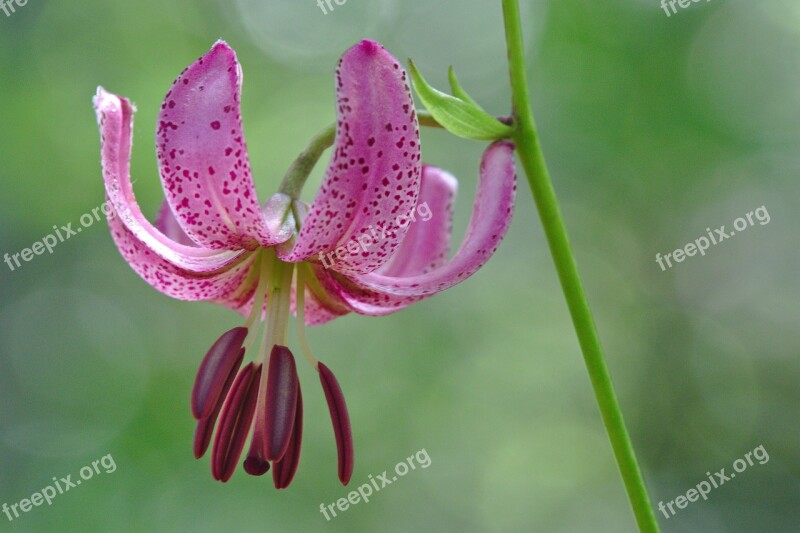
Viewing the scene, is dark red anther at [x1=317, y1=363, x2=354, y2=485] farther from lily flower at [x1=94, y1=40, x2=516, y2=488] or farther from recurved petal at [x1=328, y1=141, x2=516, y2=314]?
recurved petal at [x1=328, y1=141, x2=516, y2=314]

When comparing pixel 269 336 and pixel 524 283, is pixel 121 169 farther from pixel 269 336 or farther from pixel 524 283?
pixel 524 283

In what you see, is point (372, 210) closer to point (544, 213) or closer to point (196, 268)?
point (544, 213)

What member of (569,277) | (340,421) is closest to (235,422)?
(340,421)

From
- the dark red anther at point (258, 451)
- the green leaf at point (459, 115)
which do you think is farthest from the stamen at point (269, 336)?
the green leaf at point (459, 115)

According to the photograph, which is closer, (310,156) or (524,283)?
(310,156)

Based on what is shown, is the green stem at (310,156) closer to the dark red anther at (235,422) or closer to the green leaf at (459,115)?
the green leaf at (459,115)

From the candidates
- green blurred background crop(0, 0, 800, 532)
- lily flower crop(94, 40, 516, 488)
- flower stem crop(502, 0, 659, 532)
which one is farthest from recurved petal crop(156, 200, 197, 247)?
green blurred background crop(0, 0, 800, 532)
